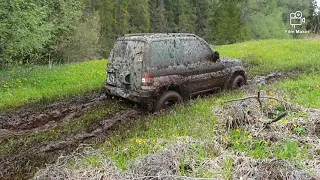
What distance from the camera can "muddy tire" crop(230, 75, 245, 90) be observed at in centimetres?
1015

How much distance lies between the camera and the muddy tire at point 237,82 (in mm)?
10148

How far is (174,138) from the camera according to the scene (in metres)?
5.67

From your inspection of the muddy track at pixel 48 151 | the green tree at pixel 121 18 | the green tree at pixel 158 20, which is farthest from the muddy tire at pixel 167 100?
the green tree at pixel 158 20

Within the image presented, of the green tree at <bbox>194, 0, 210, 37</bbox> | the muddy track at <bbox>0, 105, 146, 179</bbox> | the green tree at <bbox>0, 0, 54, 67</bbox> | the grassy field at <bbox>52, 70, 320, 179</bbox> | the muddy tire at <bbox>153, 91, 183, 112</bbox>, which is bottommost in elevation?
the muddy track at <bbox>0, 105, 146, 179</bbox>

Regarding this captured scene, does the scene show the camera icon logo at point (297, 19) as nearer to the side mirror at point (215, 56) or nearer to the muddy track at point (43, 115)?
the side mirror at point (215, 56)

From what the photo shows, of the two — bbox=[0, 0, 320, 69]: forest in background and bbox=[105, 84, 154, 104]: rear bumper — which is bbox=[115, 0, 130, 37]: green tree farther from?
bbox=[105, 84, 154, 104]: rear bumper

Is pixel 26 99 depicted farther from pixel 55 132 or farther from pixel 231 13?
pixel 231 13

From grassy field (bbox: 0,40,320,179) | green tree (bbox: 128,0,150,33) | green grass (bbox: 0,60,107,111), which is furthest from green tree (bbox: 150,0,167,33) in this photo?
grassy field (bbox: 0,40,320,179)

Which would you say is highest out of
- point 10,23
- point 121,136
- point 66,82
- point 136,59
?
point 10,23

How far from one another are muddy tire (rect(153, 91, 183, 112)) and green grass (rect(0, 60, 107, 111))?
12.0 feet

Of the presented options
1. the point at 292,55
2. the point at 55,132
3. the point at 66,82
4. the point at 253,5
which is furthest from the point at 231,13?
the point at 55,132

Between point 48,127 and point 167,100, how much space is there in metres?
2.97

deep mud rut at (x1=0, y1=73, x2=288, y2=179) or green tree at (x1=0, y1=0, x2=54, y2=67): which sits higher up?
green tree at (x1=0, y1=0, x2=54, y2=67)

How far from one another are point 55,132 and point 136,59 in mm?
2566
